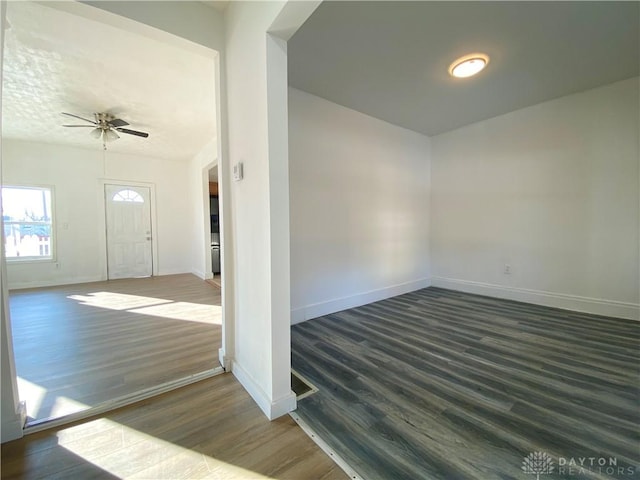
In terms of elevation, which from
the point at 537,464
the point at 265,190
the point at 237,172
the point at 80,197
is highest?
the point at 80,197

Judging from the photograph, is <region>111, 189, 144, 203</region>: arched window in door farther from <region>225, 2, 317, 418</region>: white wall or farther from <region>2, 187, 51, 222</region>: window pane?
<region>225, 2, 317, 418</region>: white wall

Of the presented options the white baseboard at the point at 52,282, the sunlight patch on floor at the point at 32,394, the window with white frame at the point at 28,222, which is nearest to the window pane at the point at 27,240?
the window with white frame at the point at 28,222

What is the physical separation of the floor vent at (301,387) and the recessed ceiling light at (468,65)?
3166 millimetres

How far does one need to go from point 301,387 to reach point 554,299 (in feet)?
11.8

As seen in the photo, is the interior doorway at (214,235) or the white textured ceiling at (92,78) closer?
the white textured ceiling at (92,78)

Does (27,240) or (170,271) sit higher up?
(27,240)

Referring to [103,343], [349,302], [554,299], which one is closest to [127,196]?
[103,343]

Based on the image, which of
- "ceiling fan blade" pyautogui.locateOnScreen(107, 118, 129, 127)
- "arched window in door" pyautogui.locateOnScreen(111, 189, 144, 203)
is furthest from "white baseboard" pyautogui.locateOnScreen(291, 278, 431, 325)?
"arched window in door" pyautogui.locateOnScreen(111, 189, 144, 203)

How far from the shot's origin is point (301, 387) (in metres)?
1.75

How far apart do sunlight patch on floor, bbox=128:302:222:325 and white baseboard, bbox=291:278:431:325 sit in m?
0.98

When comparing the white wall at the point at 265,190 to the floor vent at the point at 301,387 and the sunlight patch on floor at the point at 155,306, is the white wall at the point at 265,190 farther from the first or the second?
the sunlight patch on floor at the point at 155,306

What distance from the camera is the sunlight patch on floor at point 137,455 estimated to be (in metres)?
1.15

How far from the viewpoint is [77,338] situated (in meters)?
2.51

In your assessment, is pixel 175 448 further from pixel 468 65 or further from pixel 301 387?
pixel 468 65
